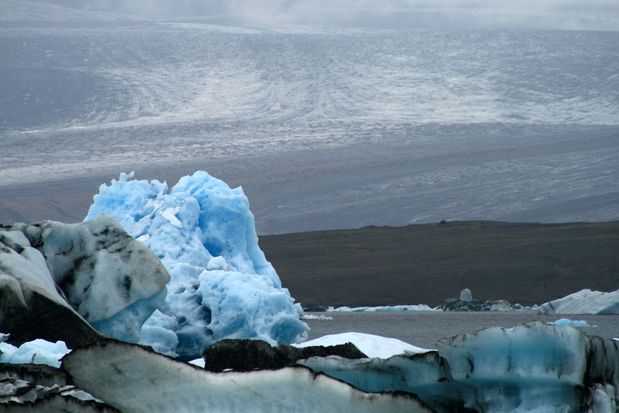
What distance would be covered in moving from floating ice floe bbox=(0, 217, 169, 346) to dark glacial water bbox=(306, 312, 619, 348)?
321 inches

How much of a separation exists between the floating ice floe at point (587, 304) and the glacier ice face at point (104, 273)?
52.1 ft

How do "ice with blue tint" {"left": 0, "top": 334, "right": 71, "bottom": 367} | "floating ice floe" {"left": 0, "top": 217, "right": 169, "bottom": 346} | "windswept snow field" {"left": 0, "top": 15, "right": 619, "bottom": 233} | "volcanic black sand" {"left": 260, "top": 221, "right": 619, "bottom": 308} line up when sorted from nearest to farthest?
"ice with blue tint" {"left": 0, "top": 334, "right": 71, "bottom": 367} < "floating ice floe" {"left": 0, "top": 217, "right": 169, "bottom": 346} < "volcanic black sand" {"left": 260, "top": 221, "right": 619, "bottom": 308} < "windswept snow field" {"left": 0, "top": 15, "right": 619, "bottom": 233}

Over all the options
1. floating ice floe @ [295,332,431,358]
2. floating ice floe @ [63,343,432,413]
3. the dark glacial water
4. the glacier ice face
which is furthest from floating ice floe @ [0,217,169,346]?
the dark glacial water

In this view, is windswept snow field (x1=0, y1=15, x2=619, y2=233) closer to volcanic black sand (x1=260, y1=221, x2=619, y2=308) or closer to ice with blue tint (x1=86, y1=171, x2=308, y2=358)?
volcanic black sand (x1=260, y1=221, x2=619, y2=308)

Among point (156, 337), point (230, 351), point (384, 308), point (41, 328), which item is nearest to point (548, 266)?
point (384, 308)

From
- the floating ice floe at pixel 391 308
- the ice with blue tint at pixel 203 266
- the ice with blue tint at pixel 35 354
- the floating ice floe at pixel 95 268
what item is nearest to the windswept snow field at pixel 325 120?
the floating ice floe at pixel 391 308

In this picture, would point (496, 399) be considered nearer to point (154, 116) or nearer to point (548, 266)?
point (548, 266)

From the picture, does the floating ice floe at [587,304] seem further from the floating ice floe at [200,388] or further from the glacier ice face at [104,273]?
the floating ice floe at [200,388]

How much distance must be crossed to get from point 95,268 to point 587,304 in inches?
655

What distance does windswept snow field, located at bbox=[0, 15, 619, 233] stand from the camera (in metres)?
51.0

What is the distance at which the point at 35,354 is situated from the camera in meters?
5.70

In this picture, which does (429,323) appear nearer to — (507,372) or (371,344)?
(371,344)

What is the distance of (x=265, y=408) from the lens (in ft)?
11.8

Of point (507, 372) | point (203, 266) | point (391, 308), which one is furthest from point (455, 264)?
point (507, 372)
